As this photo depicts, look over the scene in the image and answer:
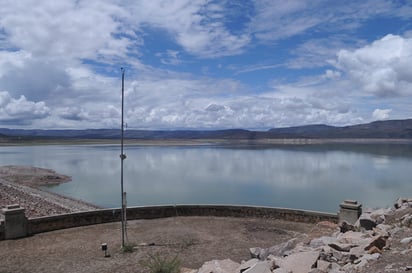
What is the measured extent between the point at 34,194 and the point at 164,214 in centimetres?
2016

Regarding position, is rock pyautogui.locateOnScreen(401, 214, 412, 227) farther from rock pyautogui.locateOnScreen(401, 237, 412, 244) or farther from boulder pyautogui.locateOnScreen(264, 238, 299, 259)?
boulder pyautogui.locateOnScreen(264, 238, 299, 259)

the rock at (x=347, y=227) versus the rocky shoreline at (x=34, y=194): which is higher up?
the rock at (x=347, y=227)

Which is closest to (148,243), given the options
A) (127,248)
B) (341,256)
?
(127,248)

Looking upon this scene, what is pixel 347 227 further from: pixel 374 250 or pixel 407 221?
pixel 374 250

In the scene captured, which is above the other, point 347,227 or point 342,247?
point 342,247

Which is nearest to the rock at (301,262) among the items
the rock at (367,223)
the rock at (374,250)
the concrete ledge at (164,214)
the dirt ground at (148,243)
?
the rock at (374,250)

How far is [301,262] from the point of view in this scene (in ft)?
16.7

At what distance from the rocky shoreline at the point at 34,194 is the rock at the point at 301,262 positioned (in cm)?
1524

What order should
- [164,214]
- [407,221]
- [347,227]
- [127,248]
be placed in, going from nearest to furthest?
[407,221] → [347,227] → [127,248] → [164,214]

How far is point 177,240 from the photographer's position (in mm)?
8945

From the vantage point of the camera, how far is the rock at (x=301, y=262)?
16.1 feet

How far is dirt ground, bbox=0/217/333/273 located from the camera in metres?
7.30

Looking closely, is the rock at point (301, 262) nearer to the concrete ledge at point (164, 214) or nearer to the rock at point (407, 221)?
the rock at point (407, 221)

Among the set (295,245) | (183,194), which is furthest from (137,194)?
(295,245)
